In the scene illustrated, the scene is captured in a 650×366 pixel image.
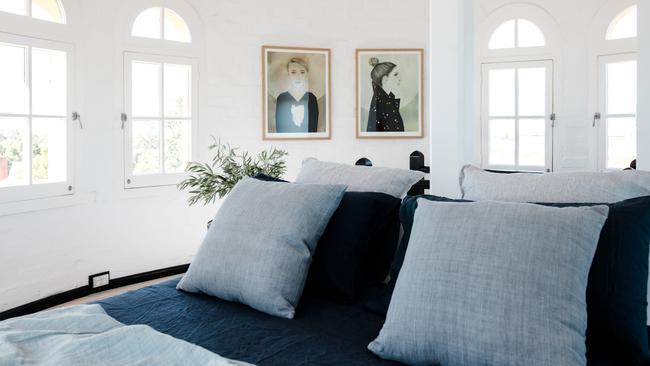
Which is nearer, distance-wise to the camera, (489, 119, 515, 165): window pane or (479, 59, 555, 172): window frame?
(479, 59, 555, 172): window frame

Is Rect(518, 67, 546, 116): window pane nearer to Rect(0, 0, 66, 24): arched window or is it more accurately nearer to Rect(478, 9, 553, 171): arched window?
Rect(478, 9, 553, 171): arched window

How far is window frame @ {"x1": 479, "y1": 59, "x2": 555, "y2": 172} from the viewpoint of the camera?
5176 mm

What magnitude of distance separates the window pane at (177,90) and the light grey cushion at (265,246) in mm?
2782

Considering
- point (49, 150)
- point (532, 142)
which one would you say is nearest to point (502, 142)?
point (532, 142)

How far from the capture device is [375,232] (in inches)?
81.2

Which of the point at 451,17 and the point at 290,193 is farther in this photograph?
the point at 451,17

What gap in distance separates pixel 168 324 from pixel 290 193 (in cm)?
63

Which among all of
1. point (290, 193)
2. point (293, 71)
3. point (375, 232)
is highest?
point (293, 71)

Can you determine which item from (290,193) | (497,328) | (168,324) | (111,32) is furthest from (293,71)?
(497,328)

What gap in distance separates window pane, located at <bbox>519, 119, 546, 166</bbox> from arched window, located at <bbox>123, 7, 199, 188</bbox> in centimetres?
308

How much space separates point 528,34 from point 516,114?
76cm

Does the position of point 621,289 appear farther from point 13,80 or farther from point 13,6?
point 13,6

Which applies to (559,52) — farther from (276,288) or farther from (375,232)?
(276,288)

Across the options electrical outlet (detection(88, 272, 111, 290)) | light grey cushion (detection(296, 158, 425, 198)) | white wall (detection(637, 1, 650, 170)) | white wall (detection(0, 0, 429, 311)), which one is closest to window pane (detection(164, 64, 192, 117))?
white wall (detection(0, 0, 429, 311))
